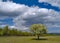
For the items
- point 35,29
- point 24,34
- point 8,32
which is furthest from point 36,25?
point 8,32

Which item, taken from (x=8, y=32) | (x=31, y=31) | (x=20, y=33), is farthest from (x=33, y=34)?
(x=8, y=32)

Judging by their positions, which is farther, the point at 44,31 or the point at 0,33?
the point at 0,33

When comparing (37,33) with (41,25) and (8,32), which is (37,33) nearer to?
(41,25)

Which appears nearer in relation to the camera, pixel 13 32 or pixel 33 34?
pixel 33 34

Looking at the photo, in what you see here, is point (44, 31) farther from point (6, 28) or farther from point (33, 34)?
point (6, 28)

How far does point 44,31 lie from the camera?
77438 mm

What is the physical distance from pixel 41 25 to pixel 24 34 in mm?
11915

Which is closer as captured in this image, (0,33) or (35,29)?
(35,29)

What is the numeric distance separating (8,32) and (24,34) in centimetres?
868

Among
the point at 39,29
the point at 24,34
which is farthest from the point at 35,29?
the point at 24,34

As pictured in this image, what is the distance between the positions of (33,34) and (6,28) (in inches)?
728

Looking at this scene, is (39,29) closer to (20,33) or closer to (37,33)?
(37,33)

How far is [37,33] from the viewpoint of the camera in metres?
76.3

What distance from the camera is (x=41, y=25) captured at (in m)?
79.0
